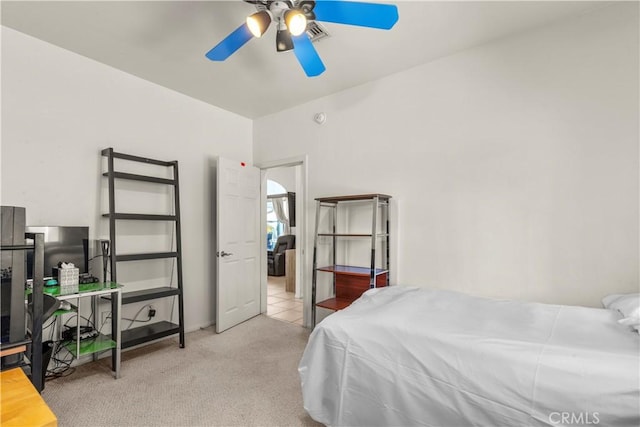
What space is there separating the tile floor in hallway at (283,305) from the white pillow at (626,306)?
2.82 metres

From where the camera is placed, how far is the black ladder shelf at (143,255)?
8.66ft

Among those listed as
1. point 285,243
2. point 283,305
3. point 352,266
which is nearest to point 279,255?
point 285,243

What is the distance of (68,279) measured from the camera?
7.36 ft

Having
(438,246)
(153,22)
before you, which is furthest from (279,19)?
(438,246)

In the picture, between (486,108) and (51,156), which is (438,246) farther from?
(51,156)

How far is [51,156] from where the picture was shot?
8.19ft

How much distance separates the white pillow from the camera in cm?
147

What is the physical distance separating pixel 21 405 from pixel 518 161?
9.57ft

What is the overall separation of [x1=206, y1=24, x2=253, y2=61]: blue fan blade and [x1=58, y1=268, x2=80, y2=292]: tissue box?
72.8 inches

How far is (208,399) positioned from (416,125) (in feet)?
9.15

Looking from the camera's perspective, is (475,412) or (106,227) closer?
(475,412)

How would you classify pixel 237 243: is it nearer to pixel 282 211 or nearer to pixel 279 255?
pixel 279 255

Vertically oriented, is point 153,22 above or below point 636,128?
above

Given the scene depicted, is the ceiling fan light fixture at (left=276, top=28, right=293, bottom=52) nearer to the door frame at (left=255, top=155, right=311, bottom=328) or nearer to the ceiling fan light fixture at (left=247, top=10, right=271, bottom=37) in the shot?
the ceiling fan light fixture at (left=247, top=10, right=271, bottom=37)
